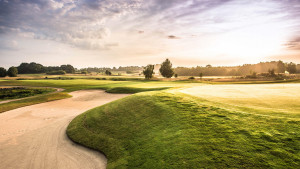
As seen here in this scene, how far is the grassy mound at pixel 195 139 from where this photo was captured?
485 centimetres

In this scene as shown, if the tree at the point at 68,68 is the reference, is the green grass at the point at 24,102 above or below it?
below

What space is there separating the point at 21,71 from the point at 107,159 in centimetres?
18190

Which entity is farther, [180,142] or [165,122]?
[165,122]

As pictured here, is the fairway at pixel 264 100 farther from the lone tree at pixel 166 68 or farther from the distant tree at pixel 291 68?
the distant tree at pixel 291 68

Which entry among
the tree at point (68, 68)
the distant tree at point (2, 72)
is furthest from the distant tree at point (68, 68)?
the distant tree at point (2, 72)

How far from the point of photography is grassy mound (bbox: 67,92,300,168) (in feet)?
15.9

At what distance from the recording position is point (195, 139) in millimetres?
6215

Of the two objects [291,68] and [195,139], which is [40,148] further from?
[291,68]

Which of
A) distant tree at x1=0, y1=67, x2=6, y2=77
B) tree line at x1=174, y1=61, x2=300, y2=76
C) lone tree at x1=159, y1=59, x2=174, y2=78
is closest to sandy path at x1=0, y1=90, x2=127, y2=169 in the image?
lone tree at x1=159, y1=59, x2=174, y2=78

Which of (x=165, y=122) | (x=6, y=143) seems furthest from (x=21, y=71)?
(x=165, y=122)

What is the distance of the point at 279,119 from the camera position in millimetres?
6449

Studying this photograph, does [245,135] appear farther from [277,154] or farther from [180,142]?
[180,142]

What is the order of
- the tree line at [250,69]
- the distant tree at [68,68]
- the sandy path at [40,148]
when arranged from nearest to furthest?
1. the sandy path at [40,148]
2. the tree line at [250,69]
3. the distant tree at [68,68]

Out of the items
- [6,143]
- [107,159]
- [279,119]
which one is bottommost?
[6,143]
